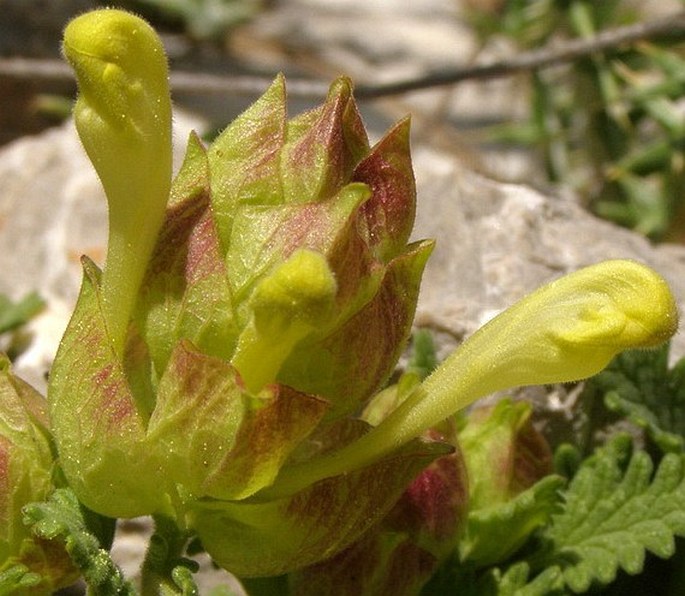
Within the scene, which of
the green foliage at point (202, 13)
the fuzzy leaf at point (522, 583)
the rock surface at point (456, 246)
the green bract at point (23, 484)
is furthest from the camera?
the green foliage at point (202, 13)

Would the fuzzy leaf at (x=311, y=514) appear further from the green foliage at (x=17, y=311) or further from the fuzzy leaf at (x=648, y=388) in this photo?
the green foliage at (x=17, y=311)

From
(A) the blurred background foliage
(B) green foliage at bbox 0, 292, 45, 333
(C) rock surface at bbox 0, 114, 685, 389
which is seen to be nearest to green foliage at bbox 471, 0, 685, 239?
(A) the blurred background foliage

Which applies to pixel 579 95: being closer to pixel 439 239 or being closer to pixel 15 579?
pixel 439 239

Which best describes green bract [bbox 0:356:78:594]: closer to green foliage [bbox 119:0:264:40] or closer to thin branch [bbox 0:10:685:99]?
thin branch [bbox 0:10:685:99]

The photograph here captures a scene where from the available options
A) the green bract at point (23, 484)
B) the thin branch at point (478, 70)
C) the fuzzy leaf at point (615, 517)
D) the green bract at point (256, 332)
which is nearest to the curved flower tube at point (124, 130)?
the green bract at point (256, 332)

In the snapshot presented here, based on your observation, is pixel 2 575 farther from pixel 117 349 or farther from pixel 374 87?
pixel 374 87

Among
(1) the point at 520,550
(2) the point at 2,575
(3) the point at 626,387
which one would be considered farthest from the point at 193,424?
(3) the point at 626,387

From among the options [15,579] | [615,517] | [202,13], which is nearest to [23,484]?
[15,579]
